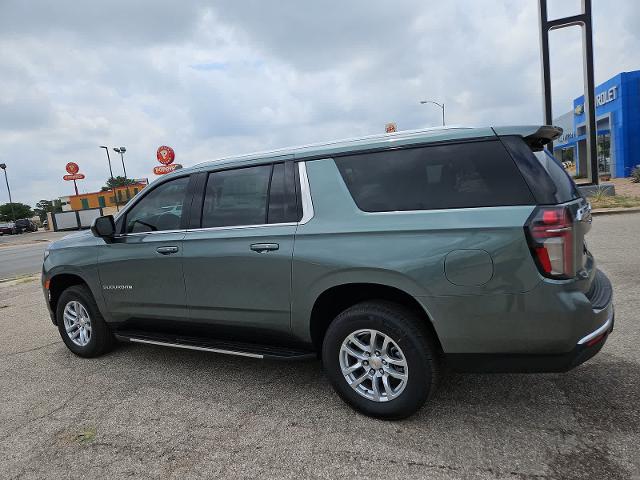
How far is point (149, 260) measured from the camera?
13.3 feet

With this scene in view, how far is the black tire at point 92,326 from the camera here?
4605mm

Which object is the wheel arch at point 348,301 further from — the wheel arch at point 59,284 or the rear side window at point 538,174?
the wheel arch at point 59,284

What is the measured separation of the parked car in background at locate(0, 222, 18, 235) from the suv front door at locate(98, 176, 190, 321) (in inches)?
2062

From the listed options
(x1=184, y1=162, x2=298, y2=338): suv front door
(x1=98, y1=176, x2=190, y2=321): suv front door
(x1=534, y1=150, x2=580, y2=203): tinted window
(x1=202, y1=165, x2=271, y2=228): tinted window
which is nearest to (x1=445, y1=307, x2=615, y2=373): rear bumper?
(x1=534, y1=150, x2=580, y2=203): tinted window

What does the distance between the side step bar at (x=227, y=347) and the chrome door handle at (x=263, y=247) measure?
0.74 meters

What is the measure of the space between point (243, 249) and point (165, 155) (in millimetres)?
21985

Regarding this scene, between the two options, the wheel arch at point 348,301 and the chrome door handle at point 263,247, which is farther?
the chrome door handle at point 263,247

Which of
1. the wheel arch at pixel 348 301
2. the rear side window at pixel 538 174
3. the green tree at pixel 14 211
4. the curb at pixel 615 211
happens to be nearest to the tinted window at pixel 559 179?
the rear side window at pixel 538 174

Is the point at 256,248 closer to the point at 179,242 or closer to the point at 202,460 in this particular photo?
the point at 179,242

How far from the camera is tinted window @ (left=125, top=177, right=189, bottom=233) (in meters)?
4.05

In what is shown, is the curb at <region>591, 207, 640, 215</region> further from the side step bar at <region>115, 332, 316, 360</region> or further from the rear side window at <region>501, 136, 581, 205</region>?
the side step bar at <region>115, 332, 316, 360</region>

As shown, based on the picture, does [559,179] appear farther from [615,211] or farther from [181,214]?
[615,211]

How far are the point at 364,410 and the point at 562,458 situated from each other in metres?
1.17

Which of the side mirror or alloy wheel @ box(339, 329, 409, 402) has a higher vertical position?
the side mirror
